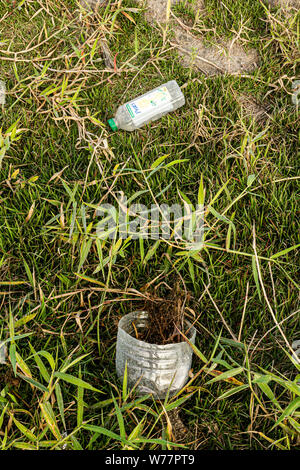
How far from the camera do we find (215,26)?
88.3 inches

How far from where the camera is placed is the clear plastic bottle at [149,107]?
6.52 feet

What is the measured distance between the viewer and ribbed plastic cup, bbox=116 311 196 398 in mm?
1350

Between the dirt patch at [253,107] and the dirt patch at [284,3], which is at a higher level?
the dirt patch at [284,3]

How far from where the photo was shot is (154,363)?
136cm

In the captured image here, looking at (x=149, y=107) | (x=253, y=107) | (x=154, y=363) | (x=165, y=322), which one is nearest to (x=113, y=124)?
(x=149, y=107)

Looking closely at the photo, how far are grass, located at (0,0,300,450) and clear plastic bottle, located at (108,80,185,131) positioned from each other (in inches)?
1.8

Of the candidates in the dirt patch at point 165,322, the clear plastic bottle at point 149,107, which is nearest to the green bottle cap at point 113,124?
the clear plastic bottle at point 149,107

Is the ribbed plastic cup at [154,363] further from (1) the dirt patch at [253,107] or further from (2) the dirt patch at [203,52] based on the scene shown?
(2) the dirt patch at [203,52]

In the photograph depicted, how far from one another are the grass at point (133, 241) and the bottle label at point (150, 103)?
80 millimetres

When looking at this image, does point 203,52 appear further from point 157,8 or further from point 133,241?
point 133,241

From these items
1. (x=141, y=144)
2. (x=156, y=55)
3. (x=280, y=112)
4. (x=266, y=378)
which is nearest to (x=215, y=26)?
(x=156, y=55)

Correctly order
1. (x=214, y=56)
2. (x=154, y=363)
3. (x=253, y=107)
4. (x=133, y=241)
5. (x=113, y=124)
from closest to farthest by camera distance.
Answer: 1. (x=154, y=363)
2. (x=133, y=241)
3. (x=113, y=124)
4. (x=253, y=107)
5. (x=214, y=56)

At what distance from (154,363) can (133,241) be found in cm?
50

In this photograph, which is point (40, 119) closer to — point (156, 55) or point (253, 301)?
point (156, 55)
